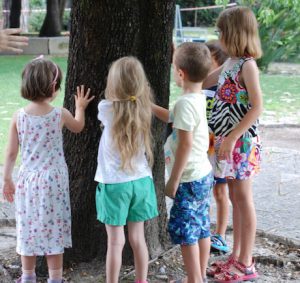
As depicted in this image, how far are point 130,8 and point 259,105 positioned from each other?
3.22 feet

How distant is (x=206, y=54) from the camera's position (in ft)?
12.3

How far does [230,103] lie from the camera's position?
4.02 meters

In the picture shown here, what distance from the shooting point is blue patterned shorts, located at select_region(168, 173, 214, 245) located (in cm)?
372

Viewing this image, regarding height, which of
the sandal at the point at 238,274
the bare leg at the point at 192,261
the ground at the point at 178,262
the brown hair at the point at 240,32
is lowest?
the ground at the point at 178,262

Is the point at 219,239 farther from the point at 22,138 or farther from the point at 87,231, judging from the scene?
the point at 22,138

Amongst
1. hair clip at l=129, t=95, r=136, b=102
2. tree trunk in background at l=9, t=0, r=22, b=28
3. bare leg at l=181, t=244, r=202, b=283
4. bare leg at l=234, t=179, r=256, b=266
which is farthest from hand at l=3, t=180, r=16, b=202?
tree trunk in background at l=9, t=0, r=22, b=28

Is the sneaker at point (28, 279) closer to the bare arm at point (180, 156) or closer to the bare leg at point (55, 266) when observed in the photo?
the bare leg at point (55, 266)

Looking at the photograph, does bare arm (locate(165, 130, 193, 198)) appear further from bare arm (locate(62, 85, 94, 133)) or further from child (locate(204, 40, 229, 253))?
child (locate(204, 40, 229, 253))

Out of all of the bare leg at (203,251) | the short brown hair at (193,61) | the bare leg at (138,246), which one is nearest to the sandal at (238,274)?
the bare leg at (203,251)

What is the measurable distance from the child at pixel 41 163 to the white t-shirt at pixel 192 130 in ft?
1.84

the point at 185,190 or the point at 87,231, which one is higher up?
A: the point at 185,190

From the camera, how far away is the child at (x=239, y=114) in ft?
12.8

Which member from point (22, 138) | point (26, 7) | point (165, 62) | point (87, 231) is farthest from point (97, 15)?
point (26, 7)

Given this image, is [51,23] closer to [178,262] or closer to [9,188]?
[178,262]
